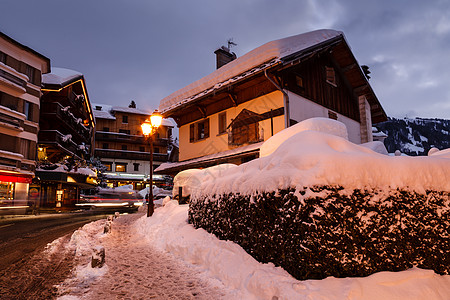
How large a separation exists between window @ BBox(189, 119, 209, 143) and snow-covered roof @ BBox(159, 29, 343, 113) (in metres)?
1.91

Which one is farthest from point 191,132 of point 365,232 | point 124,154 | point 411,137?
point 411,137

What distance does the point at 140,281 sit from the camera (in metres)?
4.77

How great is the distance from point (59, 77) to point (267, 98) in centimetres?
2558

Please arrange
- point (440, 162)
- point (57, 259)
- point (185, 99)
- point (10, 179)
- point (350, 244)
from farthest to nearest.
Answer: point (10, 179)
point (185, 99)
point (57, 259)
point (440, 162)
point (350, 244)

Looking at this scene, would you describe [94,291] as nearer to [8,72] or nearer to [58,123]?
[8,72]

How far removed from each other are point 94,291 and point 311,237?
327cm

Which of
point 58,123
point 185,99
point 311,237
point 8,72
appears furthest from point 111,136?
point 311,237

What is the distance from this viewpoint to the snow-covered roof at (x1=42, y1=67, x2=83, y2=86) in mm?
28733

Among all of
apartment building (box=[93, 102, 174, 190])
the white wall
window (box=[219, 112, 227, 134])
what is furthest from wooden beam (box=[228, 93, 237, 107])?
apartment building (box=[93, 102, 174, 190])

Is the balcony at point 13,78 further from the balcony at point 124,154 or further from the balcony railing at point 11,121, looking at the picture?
the balcony at point 124,154

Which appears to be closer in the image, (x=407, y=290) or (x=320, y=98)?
(x=407, y=290)

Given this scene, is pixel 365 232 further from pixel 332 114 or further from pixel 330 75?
pixel 330 75

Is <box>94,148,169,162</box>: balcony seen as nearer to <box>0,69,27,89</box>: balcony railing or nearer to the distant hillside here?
<box>0,69,27,89</box>: balcony railing

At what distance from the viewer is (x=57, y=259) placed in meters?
6.30
